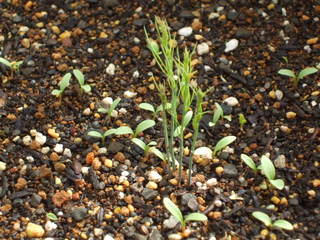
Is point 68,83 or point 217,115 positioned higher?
point 68,83

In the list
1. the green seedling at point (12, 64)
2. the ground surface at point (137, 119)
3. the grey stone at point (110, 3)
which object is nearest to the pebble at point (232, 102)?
the ground surface at point (137, 119)

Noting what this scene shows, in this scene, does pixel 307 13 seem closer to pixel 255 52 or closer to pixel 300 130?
pixel 255 52

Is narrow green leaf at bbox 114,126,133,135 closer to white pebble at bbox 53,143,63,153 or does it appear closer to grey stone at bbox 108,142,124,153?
grey stone at bbox 108,142,124,153

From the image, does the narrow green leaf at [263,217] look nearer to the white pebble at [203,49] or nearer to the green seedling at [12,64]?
the white pebble at [203,49]

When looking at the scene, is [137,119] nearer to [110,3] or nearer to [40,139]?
[40,139]

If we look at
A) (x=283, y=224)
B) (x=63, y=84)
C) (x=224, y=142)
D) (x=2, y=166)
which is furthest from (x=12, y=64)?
(x=283, y=224)

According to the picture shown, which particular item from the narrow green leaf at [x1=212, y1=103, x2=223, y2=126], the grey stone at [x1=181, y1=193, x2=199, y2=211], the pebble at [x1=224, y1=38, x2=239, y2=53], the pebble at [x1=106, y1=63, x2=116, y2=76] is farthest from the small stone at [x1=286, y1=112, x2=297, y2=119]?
the pebble at [x1=106, y1=63, x2=116, y2=76]

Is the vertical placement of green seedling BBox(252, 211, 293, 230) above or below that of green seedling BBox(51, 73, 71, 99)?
below
